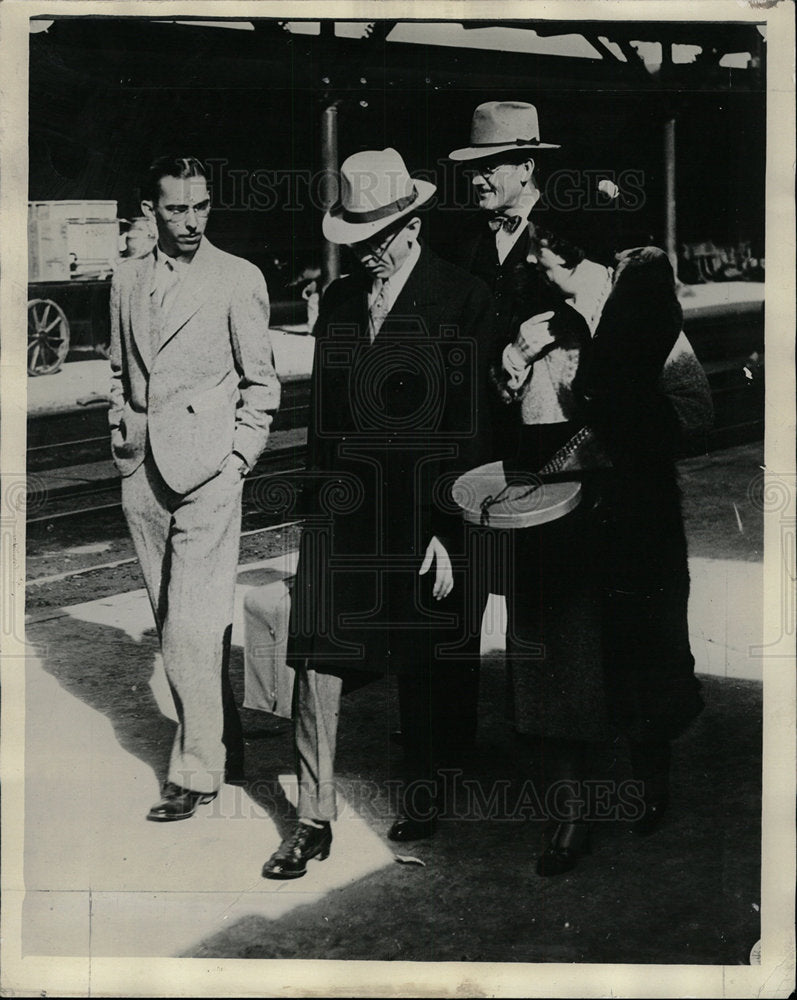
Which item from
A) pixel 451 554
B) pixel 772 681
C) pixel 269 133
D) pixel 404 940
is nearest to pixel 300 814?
pixel 404 940

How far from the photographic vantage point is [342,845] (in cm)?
498

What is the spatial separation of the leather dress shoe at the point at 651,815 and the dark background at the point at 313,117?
2.29 metres

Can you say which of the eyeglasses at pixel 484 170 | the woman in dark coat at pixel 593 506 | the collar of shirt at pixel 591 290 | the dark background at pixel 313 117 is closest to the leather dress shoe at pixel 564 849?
the woman in dark coat at pixel 593 506

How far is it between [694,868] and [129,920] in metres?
2.32

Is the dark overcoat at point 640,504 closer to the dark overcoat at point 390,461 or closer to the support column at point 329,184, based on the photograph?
the dark overcoat at point 390,461

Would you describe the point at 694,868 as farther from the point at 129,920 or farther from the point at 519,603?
the point at 129,920

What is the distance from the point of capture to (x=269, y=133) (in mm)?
4988

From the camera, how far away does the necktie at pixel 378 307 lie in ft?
16.1

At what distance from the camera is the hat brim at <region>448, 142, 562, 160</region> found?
493 centimetres

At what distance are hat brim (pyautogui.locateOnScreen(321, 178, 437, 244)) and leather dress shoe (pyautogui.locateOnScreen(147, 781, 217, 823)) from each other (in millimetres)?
2331

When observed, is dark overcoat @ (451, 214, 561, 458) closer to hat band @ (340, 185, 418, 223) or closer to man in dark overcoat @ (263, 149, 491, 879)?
man in dark overcoat @ (263, 149, 491, 879)

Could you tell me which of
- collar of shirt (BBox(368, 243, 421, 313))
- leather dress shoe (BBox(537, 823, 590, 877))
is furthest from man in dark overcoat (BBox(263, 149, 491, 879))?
leather dress shoe (BBox(537, 823, 590, 877))

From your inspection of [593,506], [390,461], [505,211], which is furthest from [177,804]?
[505,211]

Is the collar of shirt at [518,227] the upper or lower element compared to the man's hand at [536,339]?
upper
